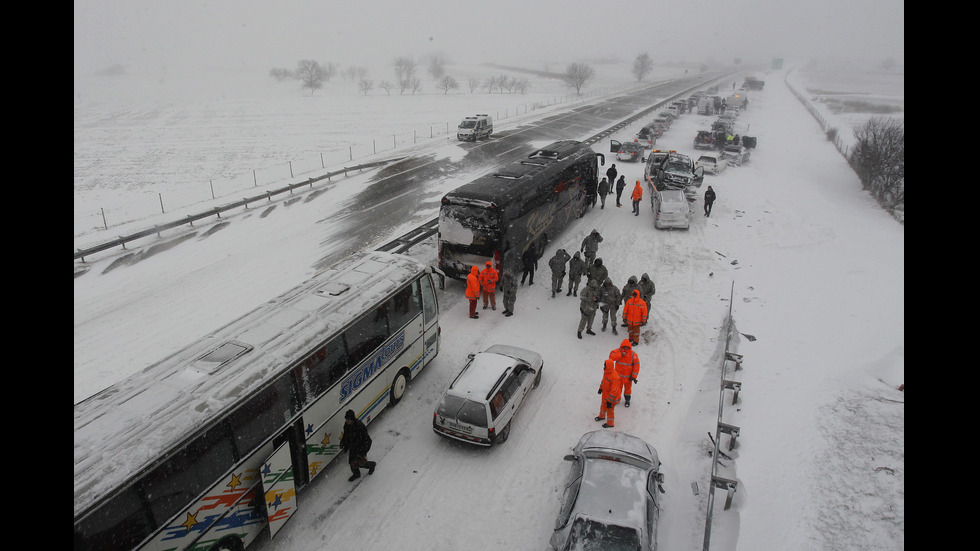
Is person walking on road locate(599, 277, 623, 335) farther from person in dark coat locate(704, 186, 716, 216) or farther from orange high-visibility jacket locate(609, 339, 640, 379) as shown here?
person in dark coat locate(704, 186, 716, 216)

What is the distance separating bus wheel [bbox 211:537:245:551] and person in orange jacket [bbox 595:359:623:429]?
6.95m

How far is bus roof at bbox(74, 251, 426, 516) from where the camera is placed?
582cm

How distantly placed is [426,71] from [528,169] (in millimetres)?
149907

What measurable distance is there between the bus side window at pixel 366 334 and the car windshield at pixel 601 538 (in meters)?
4.81

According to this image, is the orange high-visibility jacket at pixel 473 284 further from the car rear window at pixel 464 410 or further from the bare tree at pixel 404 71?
the bare tree at pixel 404 71

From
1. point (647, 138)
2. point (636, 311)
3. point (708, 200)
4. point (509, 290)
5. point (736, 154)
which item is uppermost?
point (647, 138)

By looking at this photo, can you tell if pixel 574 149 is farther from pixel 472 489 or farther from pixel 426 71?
pixel 426 71

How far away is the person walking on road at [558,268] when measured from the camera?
16.0 meters

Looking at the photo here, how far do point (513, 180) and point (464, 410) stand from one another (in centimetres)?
913

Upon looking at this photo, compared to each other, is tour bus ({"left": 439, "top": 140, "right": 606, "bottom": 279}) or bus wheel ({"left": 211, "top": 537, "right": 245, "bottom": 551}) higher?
tour bus ({"left": 439, "top": 140, "right": 606, "bottom": 279})

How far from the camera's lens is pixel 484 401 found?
964 centimetres

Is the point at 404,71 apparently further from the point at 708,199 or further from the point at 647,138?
the point at 708,199

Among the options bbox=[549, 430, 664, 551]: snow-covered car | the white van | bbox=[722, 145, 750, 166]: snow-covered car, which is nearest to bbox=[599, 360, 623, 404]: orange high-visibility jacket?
bbox=[549, 430, 664, 551]: snow-covered car

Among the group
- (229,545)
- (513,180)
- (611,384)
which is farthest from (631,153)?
(229,545)
